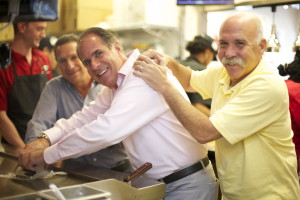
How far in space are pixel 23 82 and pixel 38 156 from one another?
1448mm

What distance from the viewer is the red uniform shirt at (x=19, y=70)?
3168 mm

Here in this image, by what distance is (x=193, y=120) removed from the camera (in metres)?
1.80

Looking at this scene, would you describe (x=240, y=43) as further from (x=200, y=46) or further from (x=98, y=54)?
(x=200, y=46)

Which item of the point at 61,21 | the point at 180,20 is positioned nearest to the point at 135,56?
the point at 180,20

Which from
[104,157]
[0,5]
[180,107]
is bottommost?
[104,157]

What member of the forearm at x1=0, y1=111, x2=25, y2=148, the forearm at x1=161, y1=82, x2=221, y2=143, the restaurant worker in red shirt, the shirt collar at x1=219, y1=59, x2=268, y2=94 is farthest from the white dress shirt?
the restaurant worker in red shirt

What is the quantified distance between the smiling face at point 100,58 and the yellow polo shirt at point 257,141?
583mm

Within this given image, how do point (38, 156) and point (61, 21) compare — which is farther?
point (61, 21)

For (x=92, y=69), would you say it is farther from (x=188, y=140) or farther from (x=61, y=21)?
(x=61, y=21)

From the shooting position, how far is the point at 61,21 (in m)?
5.70

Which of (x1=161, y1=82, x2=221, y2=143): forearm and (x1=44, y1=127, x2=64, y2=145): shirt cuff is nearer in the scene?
(x1=161, y1=82, x2=221, y2=143): forearm

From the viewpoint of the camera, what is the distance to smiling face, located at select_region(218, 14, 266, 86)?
1.86 meters

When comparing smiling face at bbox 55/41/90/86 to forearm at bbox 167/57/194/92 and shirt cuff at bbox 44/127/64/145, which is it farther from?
forearm at bbox 167/57/194/92

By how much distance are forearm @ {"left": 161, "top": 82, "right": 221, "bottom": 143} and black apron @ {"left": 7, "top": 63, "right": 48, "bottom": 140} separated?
1771mm
